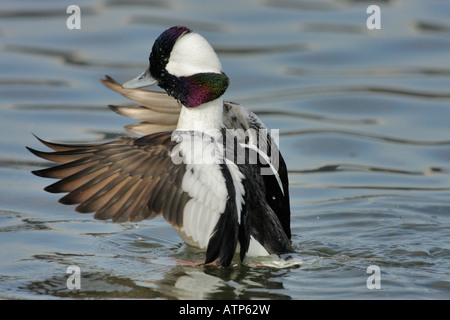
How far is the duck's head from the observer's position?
6.34 m

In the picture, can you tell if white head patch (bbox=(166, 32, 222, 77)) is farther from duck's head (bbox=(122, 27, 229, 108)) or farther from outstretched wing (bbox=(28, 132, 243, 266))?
outstretched wing (bbox=(28, 132, 243, 266))

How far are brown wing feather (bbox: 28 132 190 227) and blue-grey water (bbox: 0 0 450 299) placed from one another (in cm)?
62

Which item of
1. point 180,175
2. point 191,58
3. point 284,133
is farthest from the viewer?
point 284,133

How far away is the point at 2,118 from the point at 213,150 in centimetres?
506

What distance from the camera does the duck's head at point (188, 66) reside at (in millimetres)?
6336

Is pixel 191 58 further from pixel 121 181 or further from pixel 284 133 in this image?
pixel 284 133

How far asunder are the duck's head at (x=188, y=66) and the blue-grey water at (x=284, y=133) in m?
1.30

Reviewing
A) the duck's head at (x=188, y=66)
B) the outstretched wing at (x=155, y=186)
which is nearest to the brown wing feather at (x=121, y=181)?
the outstretched wing at (x=155, y=186)

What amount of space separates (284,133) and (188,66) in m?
3.92

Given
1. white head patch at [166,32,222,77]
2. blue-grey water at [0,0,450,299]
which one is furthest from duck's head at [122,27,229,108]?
blue-grey water at [0,0,450,299]

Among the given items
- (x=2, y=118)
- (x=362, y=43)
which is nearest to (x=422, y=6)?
(x=362, y=43)

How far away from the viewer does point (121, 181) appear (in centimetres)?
578

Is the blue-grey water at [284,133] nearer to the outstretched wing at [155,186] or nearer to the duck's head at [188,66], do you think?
the outstretched wing at [155,186]

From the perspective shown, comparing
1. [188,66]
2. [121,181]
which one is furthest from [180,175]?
[188,66]
